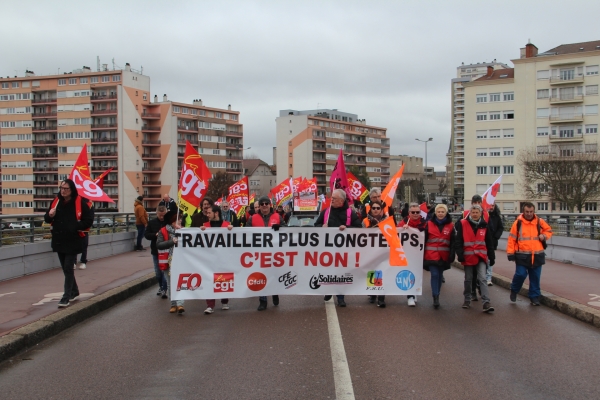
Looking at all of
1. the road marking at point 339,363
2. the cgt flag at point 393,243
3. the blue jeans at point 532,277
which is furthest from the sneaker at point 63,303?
the blue jeans at point 532,277

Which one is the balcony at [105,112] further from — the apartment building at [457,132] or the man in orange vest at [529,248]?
the man in orange vest at [529,248]

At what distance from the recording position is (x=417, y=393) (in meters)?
5.21

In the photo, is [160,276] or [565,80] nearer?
[160,276]

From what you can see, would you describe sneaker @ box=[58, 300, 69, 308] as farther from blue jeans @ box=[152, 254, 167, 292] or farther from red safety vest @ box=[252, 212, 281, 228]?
red safety vest @ box=[252, 212, 281, 228]

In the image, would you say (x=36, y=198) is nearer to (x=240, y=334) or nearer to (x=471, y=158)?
(x=471, y=158)

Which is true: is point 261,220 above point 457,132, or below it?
below

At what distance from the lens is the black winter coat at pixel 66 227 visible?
8906mm

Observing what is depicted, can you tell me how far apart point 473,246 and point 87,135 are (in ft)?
316

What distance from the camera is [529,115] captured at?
75875 millimetres

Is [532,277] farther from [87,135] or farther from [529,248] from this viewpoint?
[87,135]

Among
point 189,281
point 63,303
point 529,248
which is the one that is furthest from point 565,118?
point 63,303

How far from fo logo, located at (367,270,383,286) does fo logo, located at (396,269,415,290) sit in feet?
0.98

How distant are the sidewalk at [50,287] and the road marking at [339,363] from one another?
13.2ft

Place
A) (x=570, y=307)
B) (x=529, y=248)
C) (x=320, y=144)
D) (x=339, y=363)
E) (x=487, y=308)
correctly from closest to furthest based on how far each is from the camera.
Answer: (x=339, y=363), (x=570, y=307), (x=487, y=308), (x=529, y=248), (x=320, y=144)
